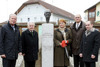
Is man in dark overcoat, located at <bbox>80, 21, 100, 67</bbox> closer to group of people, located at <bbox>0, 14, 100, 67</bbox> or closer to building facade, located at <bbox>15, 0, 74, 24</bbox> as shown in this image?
group of people, located at <bbox>0, 14, 100, 67</bbox>

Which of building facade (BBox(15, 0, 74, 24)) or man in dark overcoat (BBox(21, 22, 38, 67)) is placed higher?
building facade (BBox(15, 0, 74, 24))

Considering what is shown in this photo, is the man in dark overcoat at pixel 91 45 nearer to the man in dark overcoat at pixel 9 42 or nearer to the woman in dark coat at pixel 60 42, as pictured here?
the woman in dark coat at pixel 60 42

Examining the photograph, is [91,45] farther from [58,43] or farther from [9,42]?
[9,42]

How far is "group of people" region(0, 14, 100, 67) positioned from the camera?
353cm

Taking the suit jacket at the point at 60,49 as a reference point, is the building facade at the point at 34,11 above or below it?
above

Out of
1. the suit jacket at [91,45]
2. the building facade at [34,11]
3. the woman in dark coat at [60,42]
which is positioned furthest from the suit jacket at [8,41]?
the building facade at [34,11]

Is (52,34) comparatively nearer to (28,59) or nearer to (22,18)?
(28,59)

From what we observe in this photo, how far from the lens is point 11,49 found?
354 cm

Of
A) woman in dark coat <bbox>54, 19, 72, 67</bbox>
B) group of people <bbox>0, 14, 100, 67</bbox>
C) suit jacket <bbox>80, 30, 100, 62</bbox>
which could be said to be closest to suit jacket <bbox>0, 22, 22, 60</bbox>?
group of people <bbox>0, 14, 100, 67</bbox>

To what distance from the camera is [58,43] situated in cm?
448

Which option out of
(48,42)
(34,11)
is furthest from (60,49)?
(34,11)

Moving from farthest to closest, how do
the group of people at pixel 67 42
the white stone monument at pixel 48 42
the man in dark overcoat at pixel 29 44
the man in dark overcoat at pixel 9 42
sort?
the white stone monument at pixel 48 42 < the group of people at pixel 67 42 < the man in dark overcoat at pixel 29 44 < the man in dark overcoat at pixel 9 42

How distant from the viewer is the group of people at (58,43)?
3.53 meters

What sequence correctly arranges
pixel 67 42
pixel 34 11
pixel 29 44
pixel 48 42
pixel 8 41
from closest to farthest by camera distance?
pixel 8 41, pixel 29 44, pixel 67 42, pixel 48 42, pixel 34 11
